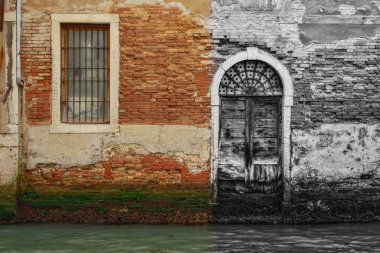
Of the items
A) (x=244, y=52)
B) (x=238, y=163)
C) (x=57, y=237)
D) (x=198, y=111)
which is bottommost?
(x=57, y=237)

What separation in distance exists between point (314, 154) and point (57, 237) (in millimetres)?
4235

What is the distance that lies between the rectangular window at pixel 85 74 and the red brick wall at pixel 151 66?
28cm

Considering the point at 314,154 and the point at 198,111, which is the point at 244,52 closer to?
the point at 198,111

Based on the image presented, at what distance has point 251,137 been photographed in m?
11.2

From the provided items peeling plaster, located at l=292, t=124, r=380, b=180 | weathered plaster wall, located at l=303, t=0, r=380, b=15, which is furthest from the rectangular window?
weathered plaster wall, located at l=303, t=0, r=380, b=15

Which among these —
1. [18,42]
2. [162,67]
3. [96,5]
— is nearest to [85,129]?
[162,67]

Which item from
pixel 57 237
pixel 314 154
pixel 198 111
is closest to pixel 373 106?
pixel 314 154

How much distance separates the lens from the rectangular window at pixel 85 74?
11.1m

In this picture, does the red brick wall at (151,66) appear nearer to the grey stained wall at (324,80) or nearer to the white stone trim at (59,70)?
the white stone trim at (59,70)

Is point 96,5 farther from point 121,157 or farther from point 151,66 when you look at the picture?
point 121,157

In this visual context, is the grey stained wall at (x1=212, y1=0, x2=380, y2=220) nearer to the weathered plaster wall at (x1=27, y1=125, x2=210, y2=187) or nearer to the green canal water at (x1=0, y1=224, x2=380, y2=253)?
the green canal water at (x1=0, y1=224, x2=380, y2=253)

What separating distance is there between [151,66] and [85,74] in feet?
3.56

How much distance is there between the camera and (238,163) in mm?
11234

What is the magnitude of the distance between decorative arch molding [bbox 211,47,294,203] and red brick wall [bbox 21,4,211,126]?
151 millimetres
